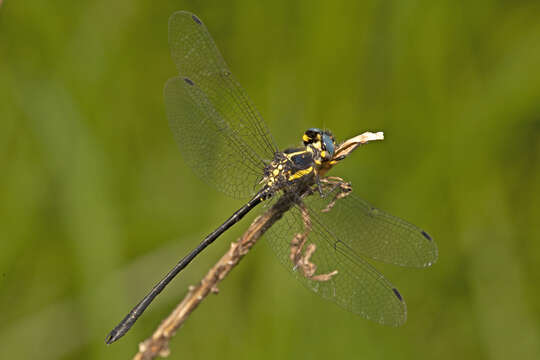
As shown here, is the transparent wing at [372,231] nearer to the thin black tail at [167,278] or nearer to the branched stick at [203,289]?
the thin black tail at [167,278]

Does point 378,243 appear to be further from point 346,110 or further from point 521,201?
point 521,201

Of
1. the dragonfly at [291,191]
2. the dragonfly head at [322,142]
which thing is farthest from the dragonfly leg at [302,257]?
the dragonfly head at [322,142]

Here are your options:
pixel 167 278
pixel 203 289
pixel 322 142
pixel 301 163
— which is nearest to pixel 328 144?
pixel 322 142

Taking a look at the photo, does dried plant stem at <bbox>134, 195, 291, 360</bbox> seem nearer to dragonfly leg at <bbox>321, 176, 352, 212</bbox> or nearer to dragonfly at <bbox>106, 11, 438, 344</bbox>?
dragonfly at <bbox>106, 11, 438, 344</bbox>

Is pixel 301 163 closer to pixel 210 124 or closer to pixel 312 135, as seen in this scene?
pixel 312 135

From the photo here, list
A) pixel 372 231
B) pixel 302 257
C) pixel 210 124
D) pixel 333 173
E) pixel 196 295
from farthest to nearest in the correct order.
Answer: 1. pixel 333 173
2. pixel 210 124
3. pixel 372 231
4. pixel 302 257
5. pixel 196 295

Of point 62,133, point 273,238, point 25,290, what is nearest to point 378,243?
point 273,238
